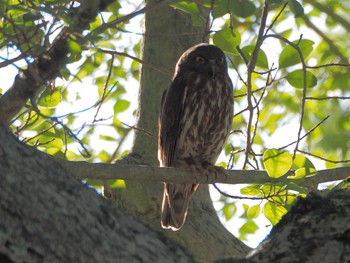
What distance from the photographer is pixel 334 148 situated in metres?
6.60

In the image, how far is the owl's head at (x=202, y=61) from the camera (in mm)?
5359

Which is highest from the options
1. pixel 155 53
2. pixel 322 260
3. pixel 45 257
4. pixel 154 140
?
pixel 155 53

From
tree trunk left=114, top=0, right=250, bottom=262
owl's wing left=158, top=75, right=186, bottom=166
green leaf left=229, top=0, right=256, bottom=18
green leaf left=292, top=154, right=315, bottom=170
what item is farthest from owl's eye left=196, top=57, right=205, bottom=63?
green leaf left=229, top=0, right=256, bottom=18

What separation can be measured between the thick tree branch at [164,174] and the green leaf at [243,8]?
84 cm

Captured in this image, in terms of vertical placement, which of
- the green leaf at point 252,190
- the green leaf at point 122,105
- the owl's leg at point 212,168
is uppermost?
the green leaf at point 122,105

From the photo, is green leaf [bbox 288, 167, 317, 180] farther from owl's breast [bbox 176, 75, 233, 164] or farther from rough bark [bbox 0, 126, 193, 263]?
rough bark [bbox 0, 126, 193, 263]

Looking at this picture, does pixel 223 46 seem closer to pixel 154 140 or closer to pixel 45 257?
pixel 154 140

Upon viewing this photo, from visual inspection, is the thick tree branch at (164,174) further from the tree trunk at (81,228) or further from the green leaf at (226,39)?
the tree trunk at (81,228)

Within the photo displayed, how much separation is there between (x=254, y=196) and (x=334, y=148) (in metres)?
2.90

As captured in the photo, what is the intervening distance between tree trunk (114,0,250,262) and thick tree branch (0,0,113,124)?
1335mm

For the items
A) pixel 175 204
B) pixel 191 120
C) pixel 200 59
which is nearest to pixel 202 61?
pixel 200 59

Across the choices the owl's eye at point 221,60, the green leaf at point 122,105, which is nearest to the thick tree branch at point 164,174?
the green leaf at point 122,105

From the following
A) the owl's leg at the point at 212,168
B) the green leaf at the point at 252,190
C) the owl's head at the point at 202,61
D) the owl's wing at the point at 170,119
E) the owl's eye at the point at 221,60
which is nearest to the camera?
the green leaf at the point at 252,190

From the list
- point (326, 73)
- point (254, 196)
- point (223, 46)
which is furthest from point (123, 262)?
point (326, 73)
